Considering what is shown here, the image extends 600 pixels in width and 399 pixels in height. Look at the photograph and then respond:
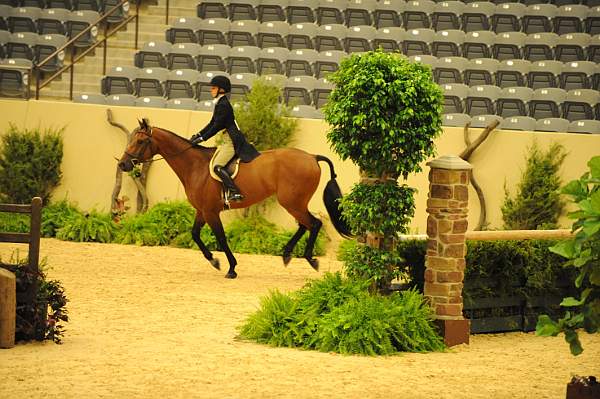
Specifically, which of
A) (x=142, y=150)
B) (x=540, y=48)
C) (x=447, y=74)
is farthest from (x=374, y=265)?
(x=540, y=48)

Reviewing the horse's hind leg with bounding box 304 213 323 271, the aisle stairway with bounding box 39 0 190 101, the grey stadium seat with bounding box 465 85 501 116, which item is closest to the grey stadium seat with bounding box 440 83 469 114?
the grey stadium seat with bounding box 465 85 501 116

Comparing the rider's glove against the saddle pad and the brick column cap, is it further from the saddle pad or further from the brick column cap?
the brick column cap

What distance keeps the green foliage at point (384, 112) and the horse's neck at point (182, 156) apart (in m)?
4.52

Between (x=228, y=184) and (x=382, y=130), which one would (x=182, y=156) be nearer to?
(x=228, y=184)

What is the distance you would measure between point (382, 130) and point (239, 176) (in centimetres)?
479

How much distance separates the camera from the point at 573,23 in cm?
2102

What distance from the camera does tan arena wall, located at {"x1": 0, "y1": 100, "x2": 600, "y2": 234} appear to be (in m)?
17.5

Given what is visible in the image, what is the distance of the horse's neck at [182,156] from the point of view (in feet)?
50.8

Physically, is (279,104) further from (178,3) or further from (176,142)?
(178,3)

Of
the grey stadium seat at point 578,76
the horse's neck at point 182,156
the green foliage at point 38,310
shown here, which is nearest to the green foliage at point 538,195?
the grey stadium seat at point 578,76

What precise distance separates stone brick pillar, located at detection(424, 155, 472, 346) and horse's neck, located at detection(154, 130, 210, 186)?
513 cm

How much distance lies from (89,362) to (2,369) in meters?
0.75

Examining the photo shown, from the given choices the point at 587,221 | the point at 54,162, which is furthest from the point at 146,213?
the point at 587,221

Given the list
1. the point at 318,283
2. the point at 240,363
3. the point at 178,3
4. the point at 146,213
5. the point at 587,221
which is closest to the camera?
the point at 587,221
